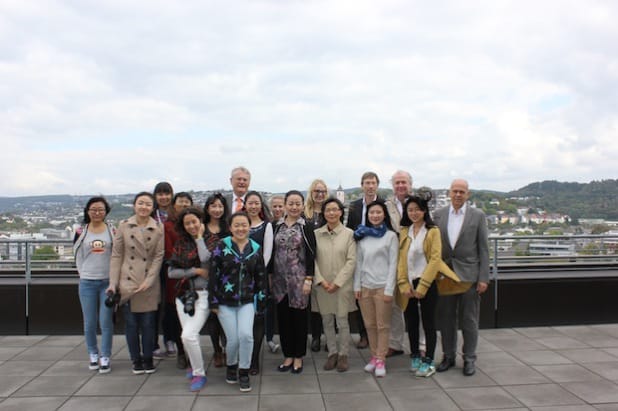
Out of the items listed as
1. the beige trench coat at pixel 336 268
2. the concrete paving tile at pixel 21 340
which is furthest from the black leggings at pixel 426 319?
the concrete paving tile at pixel 21 340

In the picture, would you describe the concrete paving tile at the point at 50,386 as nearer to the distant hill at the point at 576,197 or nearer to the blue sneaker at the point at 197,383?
the blue sneaker at the point at 197,383

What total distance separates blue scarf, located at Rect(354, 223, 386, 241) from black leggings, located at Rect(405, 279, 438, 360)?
2.00 ft

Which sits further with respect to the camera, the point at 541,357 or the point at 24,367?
the point at 541,357

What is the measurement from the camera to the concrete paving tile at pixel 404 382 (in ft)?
14.7

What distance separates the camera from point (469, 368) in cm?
484

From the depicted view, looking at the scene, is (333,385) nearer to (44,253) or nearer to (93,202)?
(93,202)

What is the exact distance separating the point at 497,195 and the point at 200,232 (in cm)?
690

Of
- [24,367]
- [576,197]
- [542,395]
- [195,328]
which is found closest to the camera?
[542,395]

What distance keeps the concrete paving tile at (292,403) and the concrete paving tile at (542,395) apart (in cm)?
183

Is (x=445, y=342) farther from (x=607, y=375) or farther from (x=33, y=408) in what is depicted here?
(x=33, y=408)

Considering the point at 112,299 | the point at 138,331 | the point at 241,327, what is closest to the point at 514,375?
the point at 241,327

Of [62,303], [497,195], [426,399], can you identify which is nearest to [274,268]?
[426,399]

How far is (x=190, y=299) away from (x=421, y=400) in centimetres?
236

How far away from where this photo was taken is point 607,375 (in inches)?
188
